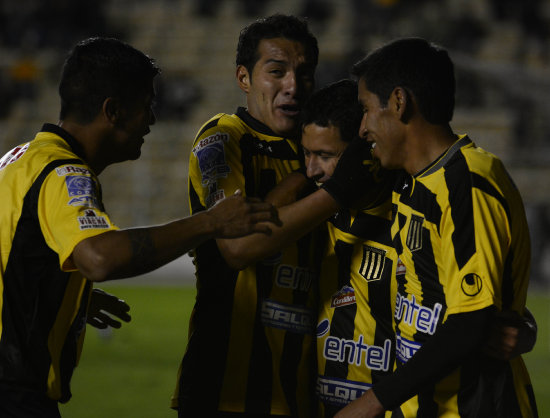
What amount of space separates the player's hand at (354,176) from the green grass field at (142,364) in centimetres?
406

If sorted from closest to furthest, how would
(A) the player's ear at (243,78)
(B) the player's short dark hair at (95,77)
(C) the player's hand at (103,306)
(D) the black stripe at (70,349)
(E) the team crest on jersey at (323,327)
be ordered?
1. (D) the black stripe at (70,349)
2. (B) the player's short dark hair at (95,77)
3. (E) the team crest on jersey at (323,327)
4. (A) the player's ear at (243,78)
5. (C) the player's hand at (103,306)

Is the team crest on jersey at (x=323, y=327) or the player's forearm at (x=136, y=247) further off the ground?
the player's forearm at (x=136, y=247)

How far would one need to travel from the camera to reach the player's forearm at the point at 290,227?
2.73 m

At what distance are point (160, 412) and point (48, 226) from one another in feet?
Answer: 13.7

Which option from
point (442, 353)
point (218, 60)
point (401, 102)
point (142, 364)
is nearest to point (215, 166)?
point (401, 102)

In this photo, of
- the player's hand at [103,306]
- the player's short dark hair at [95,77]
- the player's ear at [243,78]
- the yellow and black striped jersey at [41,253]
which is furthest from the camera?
the player's hand at [103,306]

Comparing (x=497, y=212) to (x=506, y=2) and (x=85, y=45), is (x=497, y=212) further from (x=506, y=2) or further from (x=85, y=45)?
(x=506, y=2)

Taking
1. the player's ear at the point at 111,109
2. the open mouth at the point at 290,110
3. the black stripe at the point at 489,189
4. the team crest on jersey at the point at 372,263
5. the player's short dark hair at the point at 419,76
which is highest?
the player's short dark hair at the point at 419,76

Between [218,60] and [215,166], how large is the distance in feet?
67.6

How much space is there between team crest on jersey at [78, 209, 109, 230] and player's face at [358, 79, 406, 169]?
89 cm

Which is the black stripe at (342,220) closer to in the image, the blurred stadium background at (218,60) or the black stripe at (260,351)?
the black stripe at (260,351)

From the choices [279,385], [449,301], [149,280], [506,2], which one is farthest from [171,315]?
[506,2]

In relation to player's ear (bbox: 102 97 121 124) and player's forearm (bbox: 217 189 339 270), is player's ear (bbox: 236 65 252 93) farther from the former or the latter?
player's forearm (bbox: 217 189 339 270)

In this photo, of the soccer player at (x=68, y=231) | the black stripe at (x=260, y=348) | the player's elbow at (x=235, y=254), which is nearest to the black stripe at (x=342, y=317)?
the black stripe at (x=260, y=348)
